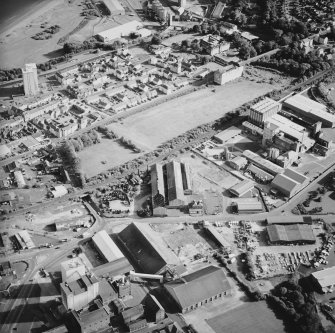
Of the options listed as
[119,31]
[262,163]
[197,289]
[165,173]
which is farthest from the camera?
[119,31]

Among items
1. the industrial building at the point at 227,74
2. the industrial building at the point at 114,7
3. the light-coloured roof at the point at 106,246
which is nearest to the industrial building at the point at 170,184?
the light-coloured roof at the point at 106,246

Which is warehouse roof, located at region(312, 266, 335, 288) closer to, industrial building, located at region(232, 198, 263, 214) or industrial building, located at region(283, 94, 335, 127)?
industrial building, located at region(232, 198, 263, 214)

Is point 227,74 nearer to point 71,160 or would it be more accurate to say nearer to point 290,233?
point 71,160

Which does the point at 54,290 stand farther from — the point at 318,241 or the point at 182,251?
the point at 318,241

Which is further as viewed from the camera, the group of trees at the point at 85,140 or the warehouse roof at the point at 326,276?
the group of trees at the point at 85,140

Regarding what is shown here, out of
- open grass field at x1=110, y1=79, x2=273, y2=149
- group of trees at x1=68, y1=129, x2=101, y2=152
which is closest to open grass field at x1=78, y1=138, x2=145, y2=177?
group of trees at x1=68, y1=129, x2=101, y2=152

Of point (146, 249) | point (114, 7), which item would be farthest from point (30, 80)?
point (146, 249)

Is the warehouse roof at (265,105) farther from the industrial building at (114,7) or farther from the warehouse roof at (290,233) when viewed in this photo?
the industrial building at (114,7)
